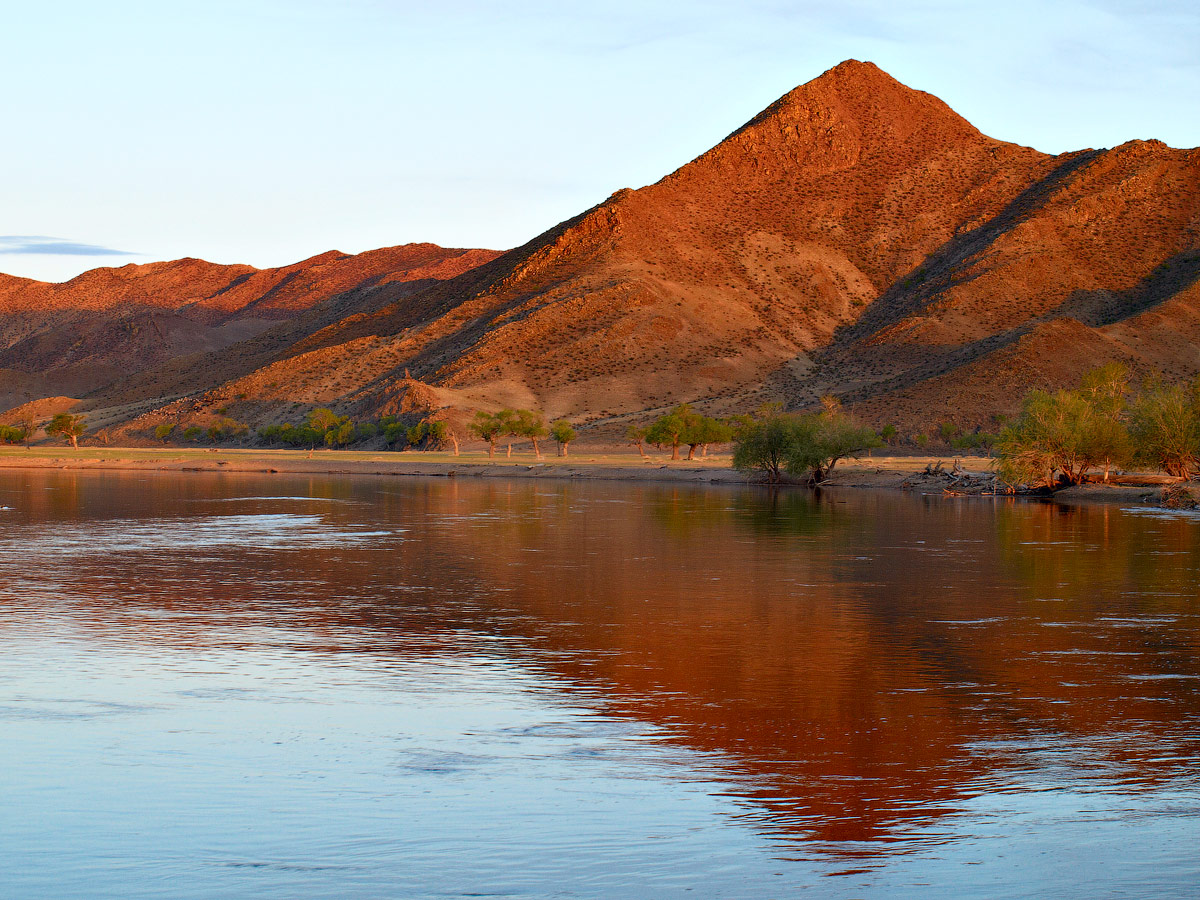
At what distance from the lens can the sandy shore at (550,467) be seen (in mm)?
69375

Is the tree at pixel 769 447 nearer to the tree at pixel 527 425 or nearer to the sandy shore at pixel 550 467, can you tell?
the sandy shore at pixel 550 467

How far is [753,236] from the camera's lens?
160 m

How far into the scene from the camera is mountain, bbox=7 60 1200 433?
126250mm

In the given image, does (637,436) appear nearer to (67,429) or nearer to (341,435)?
(341,435)

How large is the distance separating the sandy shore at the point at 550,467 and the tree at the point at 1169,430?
5.11 feet

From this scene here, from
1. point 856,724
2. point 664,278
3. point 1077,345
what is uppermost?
point 664,278

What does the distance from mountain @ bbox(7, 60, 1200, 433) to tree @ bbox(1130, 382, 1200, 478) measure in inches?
1760

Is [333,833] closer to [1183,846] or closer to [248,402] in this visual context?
[1183,846]

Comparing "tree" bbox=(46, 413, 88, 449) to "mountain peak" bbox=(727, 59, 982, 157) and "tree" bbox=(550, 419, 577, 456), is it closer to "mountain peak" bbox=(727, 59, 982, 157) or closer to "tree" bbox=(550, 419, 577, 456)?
"tree" bbox=(550, 419, 577, 456)

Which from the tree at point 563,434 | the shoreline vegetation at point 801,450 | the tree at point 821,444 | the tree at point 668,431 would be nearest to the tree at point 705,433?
the shoreline vegetation at point 801,450

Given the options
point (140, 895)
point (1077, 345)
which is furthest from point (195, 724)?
point (1077, 345)

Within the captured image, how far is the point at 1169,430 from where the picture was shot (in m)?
60.2

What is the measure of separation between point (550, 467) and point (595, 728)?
253ft

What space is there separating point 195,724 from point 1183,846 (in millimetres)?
9786
